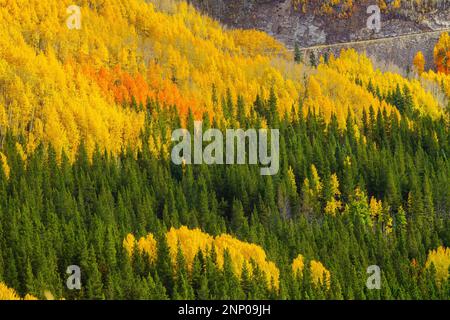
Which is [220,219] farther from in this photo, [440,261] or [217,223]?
[440,261]

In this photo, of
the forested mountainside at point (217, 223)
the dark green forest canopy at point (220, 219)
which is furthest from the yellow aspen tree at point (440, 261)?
the dark green forest canopy at point (220, 219)

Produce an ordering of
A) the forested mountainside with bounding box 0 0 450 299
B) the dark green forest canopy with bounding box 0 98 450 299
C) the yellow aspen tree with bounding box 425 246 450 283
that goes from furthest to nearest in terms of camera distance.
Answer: the yellow aspen tree with bounding box 425 246 450 283
the forested mountainside with bounding box 0 0 450 299
the dark green forest canopy with bounding box 0 98 450 299

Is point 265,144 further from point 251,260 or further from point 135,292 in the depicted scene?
point 135,292

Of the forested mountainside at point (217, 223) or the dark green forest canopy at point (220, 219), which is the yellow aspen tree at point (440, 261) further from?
the dark green forest canopy at point (220, 219)

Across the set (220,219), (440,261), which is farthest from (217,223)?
(440,261)

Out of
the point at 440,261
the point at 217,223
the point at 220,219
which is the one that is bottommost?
the point at 440,261

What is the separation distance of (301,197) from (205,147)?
980 inches

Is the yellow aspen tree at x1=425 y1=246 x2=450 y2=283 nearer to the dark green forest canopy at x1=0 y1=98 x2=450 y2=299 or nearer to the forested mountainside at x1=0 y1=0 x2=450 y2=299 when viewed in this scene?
the forested mountainside at x1=0 y1=0 x2=450 y2=299

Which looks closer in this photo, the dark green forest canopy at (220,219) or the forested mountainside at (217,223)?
the dark green forest canopy at (220,219)

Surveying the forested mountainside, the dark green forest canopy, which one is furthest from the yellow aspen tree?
the dark green forest canopy

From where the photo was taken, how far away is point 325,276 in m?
134

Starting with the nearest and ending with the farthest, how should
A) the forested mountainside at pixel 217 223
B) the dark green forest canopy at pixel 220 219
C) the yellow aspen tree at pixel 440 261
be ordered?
the dark green forest canopy at pixel 220 219
the forested mountainside at pixel 217 223
the yellow aspen tree at pixel 440 261
